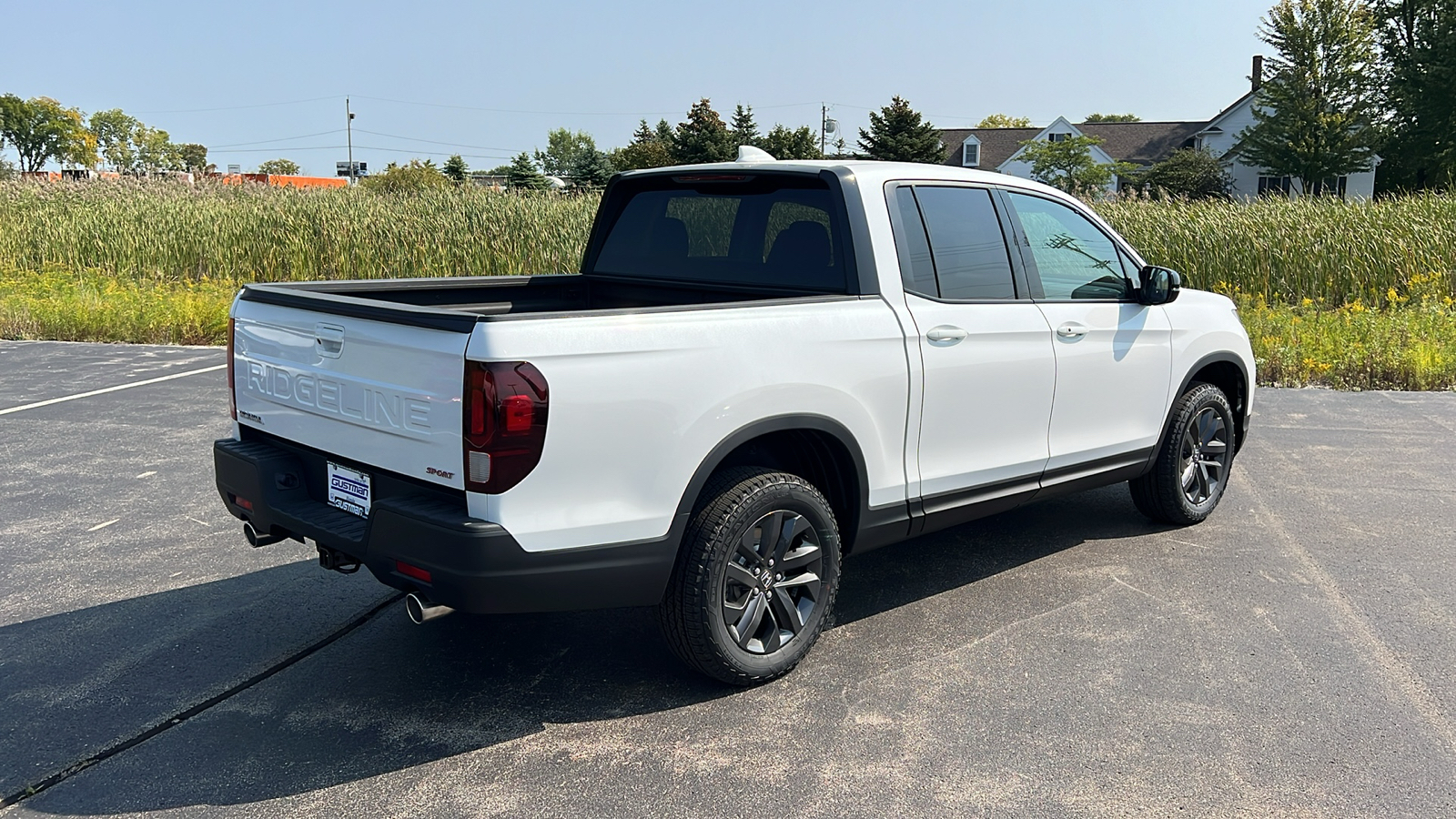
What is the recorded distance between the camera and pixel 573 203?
1781 cm

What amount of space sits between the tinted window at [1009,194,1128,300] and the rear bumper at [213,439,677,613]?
2.39m

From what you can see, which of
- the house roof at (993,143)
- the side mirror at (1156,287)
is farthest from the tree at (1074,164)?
the side mirror at (1156,287)

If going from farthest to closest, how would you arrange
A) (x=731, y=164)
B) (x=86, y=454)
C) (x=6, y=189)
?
(x=6, y=189) < (x=86, y=454) < (x=731, y=164)

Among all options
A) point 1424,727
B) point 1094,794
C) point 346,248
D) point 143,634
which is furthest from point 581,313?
point 346,248

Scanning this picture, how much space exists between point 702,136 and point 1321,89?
33.4 meters

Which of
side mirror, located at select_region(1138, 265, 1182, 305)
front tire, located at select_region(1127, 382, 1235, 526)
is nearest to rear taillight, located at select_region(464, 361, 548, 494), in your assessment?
side mirror, located at select_region(1138, 265, 1182, 305)

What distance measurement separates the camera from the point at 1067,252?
5074mm

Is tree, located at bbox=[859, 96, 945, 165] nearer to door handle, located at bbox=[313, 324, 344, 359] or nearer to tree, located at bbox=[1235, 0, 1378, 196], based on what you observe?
tree, located at bbox=[1235, 0, 1378, 196]

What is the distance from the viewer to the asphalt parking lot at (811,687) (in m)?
3.15

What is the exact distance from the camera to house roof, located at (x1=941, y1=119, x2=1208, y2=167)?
68625mm

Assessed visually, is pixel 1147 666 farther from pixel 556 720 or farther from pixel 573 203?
pixel 573 203

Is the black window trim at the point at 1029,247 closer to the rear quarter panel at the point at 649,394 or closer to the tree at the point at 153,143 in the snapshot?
the rear quarter panel at the point at 649,394

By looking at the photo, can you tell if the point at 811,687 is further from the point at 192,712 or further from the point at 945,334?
the point at 192,712

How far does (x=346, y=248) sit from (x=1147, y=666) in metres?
15.1
